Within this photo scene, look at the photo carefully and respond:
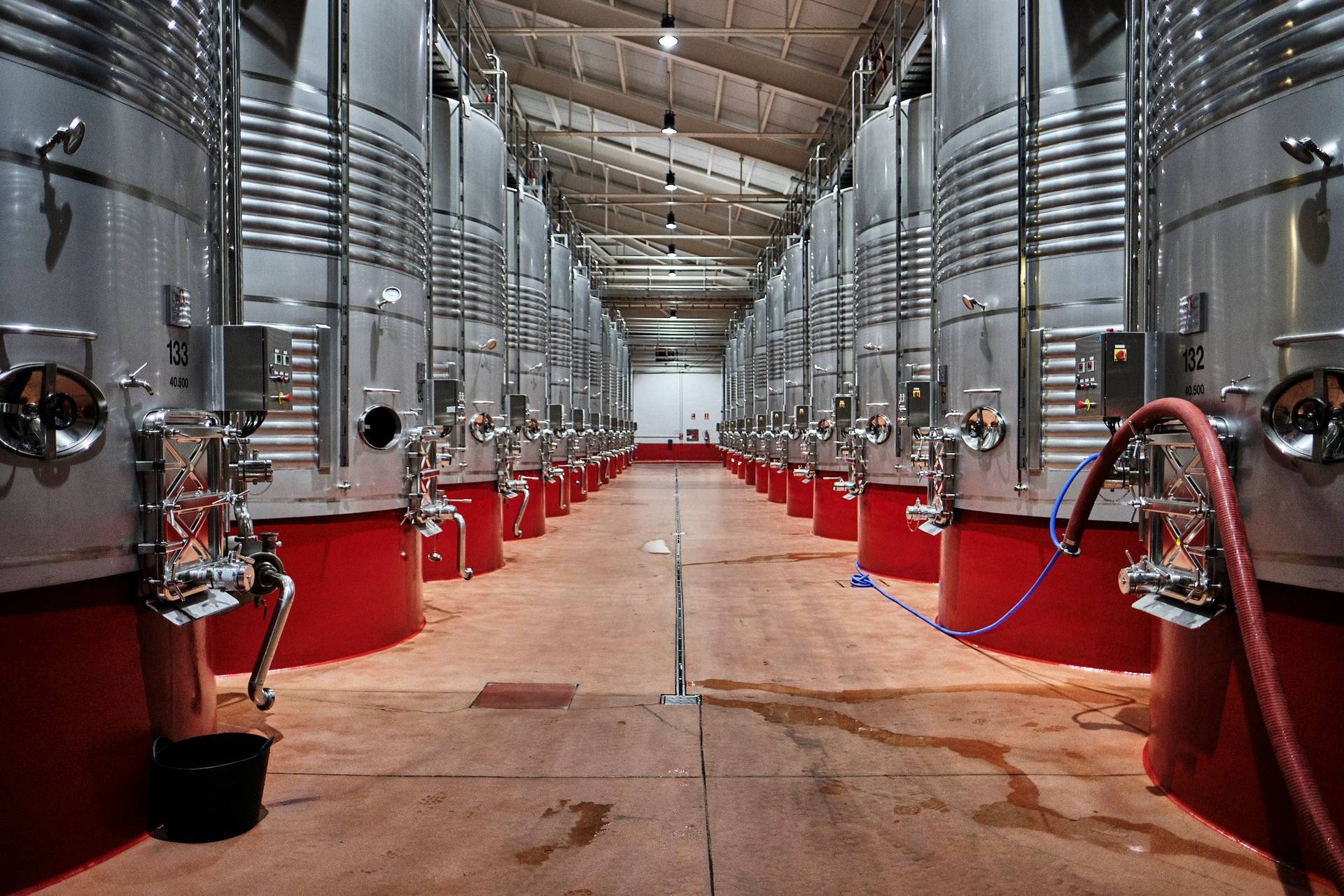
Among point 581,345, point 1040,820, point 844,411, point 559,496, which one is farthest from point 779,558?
point 581,345

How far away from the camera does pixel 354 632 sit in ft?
19.6

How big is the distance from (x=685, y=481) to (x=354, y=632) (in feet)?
67.6

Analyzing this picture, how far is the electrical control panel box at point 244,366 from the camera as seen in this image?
382cm

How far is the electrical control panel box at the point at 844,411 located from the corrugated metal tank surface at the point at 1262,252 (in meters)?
6.96

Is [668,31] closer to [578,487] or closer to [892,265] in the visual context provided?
[892,265]

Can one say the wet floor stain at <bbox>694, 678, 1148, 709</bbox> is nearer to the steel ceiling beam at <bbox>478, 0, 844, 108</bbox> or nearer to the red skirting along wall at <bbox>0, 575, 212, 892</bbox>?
A: the red skirting along wall at <bbox>0, 575, 212, 892</bbox>

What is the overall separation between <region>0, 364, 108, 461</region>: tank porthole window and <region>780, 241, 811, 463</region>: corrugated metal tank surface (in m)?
12.1

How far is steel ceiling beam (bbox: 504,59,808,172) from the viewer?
15.6 metres

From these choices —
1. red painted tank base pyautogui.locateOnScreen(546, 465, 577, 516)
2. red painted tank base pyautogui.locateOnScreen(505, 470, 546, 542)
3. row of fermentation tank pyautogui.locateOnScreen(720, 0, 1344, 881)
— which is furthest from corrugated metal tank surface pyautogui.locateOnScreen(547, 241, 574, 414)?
row of fermentation tank pyautogui.locateOnScreen(720, 0, 1344, 881)

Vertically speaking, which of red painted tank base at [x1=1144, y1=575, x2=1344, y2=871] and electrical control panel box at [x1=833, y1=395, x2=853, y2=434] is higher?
electrical control panel box at [x1=833, y1=395, x2=853, y2=434]

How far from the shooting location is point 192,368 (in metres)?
3.67

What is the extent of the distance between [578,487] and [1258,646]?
16.9 meters

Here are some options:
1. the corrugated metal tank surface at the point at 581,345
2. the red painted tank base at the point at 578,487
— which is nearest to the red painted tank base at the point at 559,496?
the red painted tank base at the point at 578,487

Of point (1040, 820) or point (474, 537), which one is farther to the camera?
point (474, 537)
